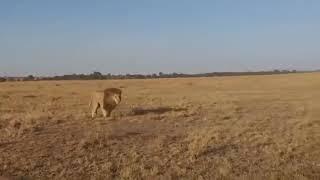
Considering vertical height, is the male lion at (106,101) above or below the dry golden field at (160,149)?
above

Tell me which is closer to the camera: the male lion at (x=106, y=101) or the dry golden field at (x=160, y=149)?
the dry golden field at (x=160, y=149)

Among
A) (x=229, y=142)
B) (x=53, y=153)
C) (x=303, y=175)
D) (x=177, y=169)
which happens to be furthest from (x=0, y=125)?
(x=303, y=175)

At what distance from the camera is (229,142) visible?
14617 millimetres

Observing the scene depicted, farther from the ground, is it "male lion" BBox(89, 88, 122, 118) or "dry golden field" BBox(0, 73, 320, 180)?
"male lion" BBox(89, 88, 122, 118)

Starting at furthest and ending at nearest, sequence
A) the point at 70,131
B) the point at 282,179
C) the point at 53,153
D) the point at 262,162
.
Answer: the point at 70,131, the point at 53,153, the point at 262,162, the point at 282,179

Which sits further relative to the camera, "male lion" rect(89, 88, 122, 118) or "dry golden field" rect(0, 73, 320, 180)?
"male lion" rect(89, 88, 122, 118)

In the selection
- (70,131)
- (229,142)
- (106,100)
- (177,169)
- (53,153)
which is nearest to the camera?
(177,169)

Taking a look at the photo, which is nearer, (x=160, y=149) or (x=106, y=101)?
(x=160, y=149)

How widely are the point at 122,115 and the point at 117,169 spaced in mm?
11224

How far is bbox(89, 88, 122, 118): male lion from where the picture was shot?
22.2m

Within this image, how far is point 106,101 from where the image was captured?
73.4 feet

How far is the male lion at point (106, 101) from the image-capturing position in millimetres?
22219

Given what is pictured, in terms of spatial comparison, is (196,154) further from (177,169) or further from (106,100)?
(106,100)

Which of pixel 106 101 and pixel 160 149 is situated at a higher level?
pixel 106 101
